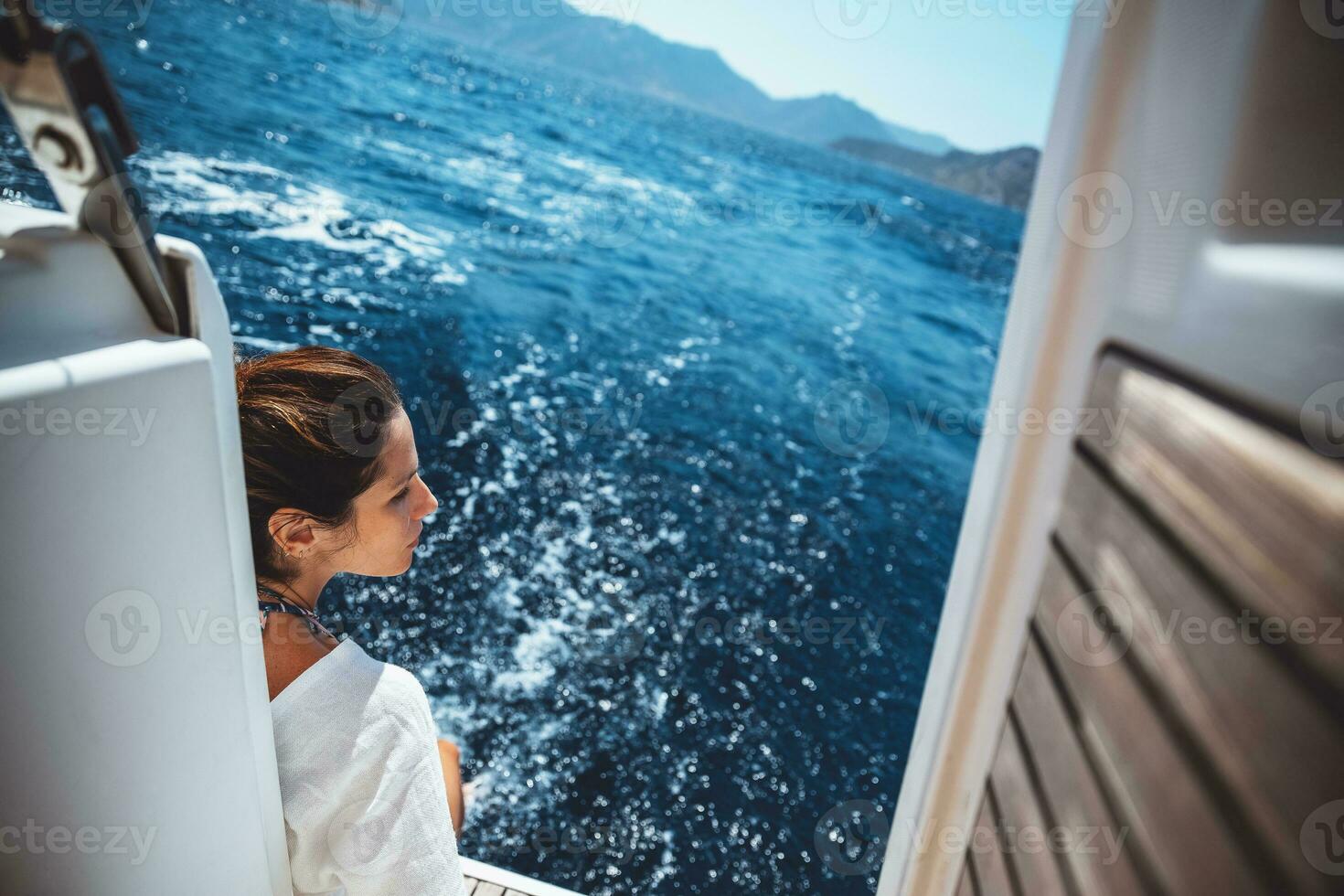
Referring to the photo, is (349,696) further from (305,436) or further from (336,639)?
(305,436)

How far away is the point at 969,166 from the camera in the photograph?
80.7 metres

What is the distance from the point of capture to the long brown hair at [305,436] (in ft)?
3.76

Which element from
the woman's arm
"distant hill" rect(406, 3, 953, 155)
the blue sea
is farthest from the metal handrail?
"distant hill" rect(406, 3, 953, 155)

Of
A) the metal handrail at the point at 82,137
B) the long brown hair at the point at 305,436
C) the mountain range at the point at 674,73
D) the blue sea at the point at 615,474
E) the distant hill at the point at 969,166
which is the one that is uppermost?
the mountain range at the point at 674,73

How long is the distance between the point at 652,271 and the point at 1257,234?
10814 mm

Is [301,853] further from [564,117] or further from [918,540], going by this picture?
[564,117]

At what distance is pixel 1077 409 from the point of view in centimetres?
79

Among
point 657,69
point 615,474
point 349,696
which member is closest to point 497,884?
point 349,696

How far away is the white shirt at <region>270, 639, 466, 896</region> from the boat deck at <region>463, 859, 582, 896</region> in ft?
2.94

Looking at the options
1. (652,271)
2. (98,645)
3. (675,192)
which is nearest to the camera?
(98,645)

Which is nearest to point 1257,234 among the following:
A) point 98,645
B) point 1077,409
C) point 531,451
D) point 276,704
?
point 1077,409

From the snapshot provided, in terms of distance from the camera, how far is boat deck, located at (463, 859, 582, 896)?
71.3 inches

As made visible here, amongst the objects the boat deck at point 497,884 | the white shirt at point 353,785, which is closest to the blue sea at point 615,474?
the boat deck at point 497,884

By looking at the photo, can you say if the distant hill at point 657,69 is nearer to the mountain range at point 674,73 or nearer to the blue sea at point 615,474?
the mountain range at point 674,73
